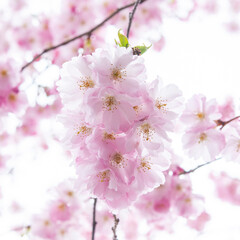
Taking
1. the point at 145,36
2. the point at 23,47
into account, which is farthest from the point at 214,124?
the point at 23,47

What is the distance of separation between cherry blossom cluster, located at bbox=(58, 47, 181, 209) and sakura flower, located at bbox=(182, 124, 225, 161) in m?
Answer: 0.49

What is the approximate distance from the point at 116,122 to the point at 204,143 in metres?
0.74

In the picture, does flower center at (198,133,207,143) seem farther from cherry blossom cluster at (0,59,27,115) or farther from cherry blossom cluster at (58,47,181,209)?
cherry blossom cluster at (0,59,27,115)

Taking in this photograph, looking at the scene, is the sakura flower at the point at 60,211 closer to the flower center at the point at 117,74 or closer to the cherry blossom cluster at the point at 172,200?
the cherry blossom cluster at the point at 172,200

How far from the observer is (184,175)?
6.46ft

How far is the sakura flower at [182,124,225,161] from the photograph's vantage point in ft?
5.14

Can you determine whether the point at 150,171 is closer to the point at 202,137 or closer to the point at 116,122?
the point at 116,122

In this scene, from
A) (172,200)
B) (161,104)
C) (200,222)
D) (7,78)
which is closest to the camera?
(161,104)

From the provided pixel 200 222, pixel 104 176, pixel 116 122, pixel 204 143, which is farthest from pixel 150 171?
pixel 200 222

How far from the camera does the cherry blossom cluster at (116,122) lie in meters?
0.99

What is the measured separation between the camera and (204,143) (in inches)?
63.0

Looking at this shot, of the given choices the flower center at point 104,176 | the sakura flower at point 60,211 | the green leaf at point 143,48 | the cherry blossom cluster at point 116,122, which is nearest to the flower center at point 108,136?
the cherry blossom cluster at point 116,122

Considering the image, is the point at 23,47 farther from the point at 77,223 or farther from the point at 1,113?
the point at 77,223

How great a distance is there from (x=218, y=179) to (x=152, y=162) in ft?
7.14
